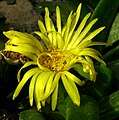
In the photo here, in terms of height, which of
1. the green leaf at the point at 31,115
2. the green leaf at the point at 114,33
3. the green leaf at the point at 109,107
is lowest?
the green leaf at the point at 31,115

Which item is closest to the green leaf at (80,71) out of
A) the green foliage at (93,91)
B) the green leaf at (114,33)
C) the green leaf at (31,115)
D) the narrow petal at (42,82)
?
the green foliage at (93,91)

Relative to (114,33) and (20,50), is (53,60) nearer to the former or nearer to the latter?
(20,50)

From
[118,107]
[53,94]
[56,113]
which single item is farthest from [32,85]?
[118,107]

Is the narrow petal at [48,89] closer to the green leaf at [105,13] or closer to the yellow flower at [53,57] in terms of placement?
the yellow flower at [53,57]

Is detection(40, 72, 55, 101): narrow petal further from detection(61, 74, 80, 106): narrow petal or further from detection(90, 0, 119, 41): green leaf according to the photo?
detection(90, 0, 119, 41): green leaf

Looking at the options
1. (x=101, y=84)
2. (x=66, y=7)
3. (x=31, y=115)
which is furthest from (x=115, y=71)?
(x=66, y=7)

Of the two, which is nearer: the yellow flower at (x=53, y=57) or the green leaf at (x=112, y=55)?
the yellow flower at (x=53, y=57)

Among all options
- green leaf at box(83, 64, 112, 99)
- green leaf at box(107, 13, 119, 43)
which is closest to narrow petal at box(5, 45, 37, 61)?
Result: green leaf at box(83, 64, 112, 99)
